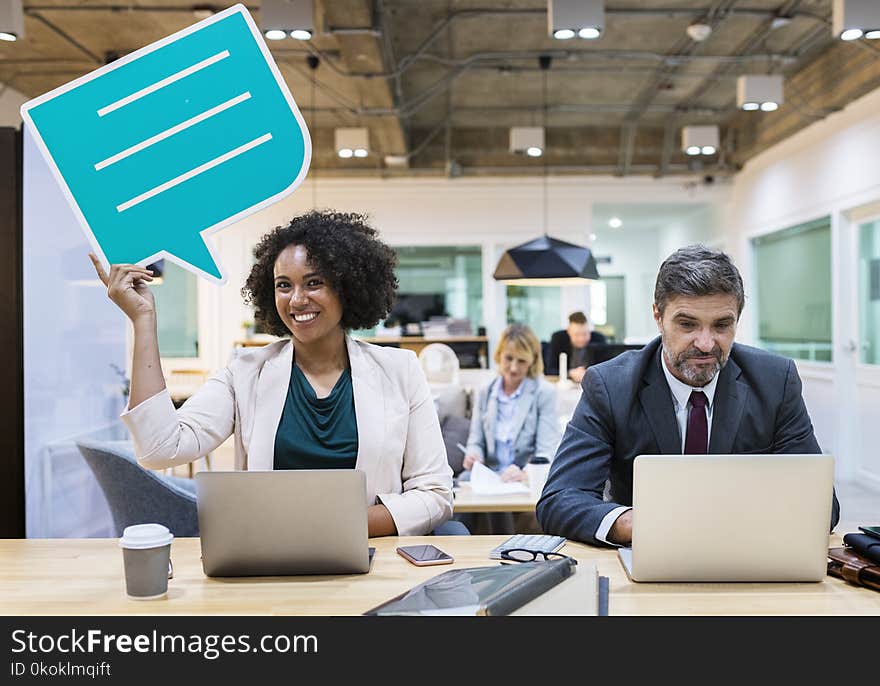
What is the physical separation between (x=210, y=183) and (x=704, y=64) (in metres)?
7.47

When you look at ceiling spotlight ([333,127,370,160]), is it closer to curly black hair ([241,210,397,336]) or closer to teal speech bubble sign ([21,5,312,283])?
curly black hair ([241,210,397,336])

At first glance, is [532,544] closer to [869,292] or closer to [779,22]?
[779,22]

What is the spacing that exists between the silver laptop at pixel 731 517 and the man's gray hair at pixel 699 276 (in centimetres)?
62

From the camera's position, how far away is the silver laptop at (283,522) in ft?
5.37

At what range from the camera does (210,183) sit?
80.0 inches

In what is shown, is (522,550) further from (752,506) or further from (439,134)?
(439,134)

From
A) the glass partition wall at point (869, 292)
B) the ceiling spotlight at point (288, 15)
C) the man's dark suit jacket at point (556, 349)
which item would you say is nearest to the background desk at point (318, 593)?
the ceiling spotlight at point (288, 15)

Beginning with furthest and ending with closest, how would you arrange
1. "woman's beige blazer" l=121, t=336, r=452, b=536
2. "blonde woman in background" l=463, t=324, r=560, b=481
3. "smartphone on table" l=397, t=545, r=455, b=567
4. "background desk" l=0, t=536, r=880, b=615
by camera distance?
"blonde woman in background" l=463, t=324, r=560, b=481 < "woman's beige blazer" l=121, t=336, r=452, b=536 < "smartphone on table" l=397, t=545, r=455, b=567 < "background desk" l=0, t=536, r=880, b=615

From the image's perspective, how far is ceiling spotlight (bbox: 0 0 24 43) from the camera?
535cm

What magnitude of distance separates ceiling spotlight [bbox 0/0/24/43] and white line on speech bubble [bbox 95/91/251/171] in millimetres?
4181

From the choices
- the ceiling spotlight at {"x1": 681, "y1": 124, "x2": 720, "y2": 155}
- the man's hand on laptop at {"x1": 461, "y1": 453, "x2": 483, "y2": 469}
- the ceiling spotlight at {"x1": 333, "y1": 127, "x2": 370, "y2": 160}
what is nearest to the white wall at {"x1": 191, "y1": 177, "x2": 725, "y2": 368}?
the ceiling spotlight at {"x1": 681, "y1": 124, "x2": 720, "y2": 155}

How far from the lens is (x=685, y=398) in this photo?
7.38 feet
